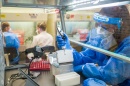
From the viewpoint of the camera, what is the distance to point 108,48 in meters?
1.35

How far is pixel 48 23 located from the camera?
3402 millimetres

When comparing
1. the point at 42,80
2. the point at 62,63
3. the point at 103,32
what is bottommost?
the point at 42,80

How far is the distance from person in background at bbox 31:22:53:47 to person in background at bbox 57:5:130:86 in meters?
1.77

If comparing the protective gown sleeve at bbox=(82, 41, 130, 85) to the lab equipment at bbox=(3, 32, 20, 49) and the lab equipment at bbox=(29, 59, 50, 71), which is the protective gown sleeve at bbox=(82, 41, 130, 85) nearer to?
the lab equipment at bbox=(29, 59, 50, 71)

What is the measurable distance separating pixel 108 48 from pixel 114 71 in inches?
11.3

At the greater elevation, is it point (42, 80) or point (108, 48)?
point (108, 48)

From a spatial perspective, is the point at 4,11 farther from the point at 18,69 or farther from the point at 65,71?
the point at 65,71

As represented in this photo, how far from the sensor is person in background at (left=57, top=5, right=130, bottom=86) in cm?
111

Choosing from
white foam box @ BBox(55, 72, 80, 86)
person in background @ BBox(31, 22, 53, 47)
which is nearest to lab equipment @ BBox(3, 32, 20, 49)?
person in background @ BBox(31, 22, 53, 47)

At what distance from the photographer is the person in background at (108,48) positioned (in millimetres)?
1105

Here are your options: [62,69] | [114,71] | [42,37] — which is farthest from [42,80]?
[42,37]

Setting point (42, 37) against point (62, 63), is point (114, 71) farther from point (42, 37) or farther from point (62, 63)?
point (42, 37)

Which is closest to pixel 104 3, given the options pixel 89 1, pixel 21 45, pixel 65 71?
pixel 89 1

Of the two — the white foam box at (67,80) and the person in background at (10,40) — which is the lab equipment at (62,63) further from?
the person in background at (10,40)
